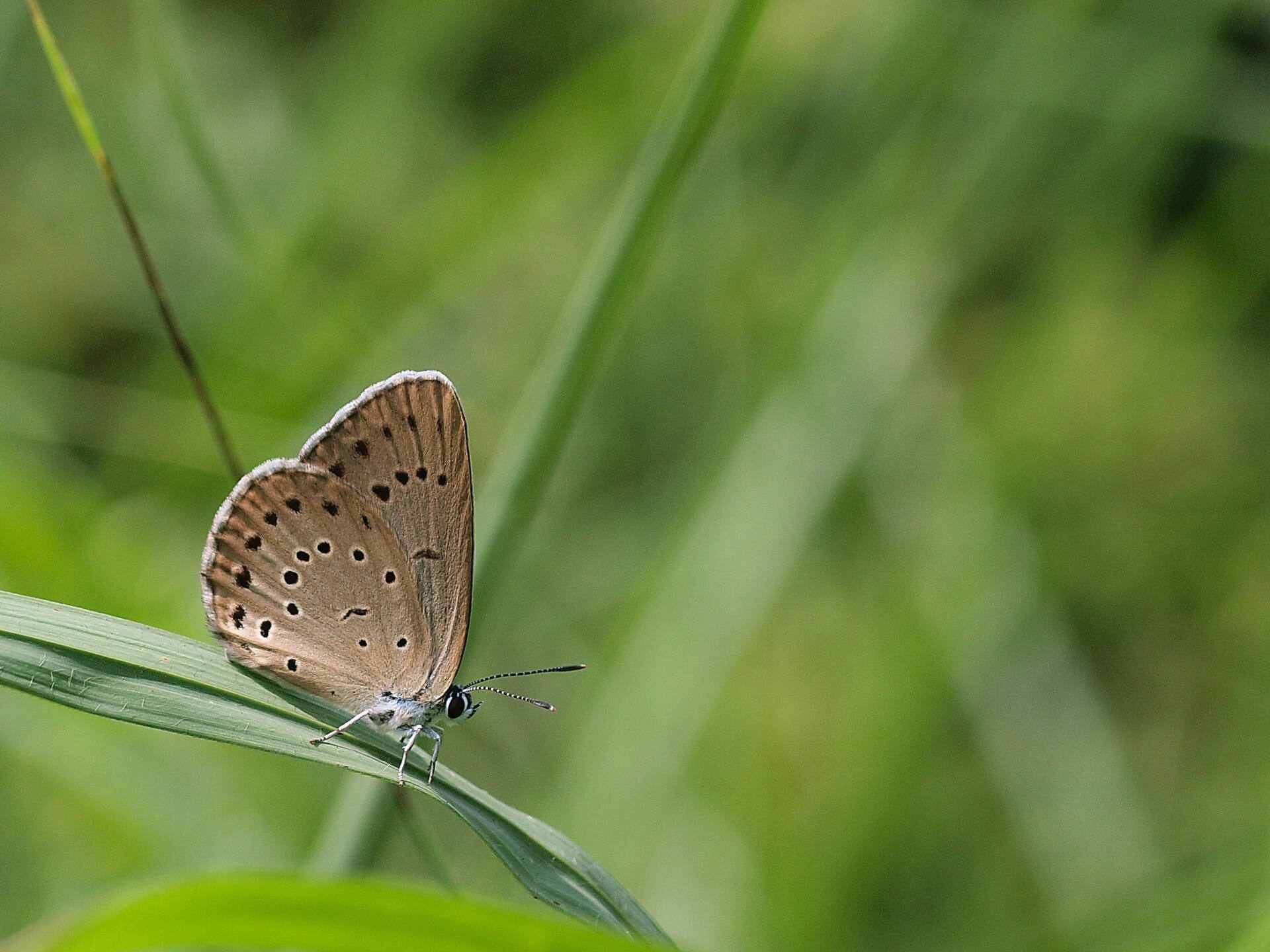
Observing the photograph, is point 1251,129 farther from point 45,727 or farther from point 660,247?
point 45,727

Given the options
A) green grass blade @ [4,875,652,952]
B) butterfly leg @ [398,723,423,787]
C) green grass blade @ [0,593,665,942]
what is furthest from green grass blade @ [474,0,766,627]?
green grass blade @ [4,875,652,952]

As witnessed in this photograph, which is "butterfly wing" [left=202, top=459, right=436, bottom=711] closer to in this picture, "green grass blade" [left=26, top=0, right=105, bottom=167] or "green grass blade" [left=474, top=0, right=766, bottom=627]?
"green grass blade" [left=474, top=0, right=766, bottom=627]

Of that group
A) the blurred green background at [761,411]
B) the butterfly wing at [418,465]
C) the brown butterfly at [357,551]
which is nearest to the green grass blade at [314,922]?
the brown butterfly at [357,551]

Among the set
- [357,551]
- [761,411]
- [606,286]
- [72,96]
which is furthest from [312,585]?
[761,411]

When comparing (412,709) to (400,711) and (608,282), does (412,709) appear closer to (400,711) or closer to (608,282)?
(400,711)

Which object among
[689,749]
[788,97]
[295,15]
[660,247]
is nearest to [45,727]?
[689,749]
